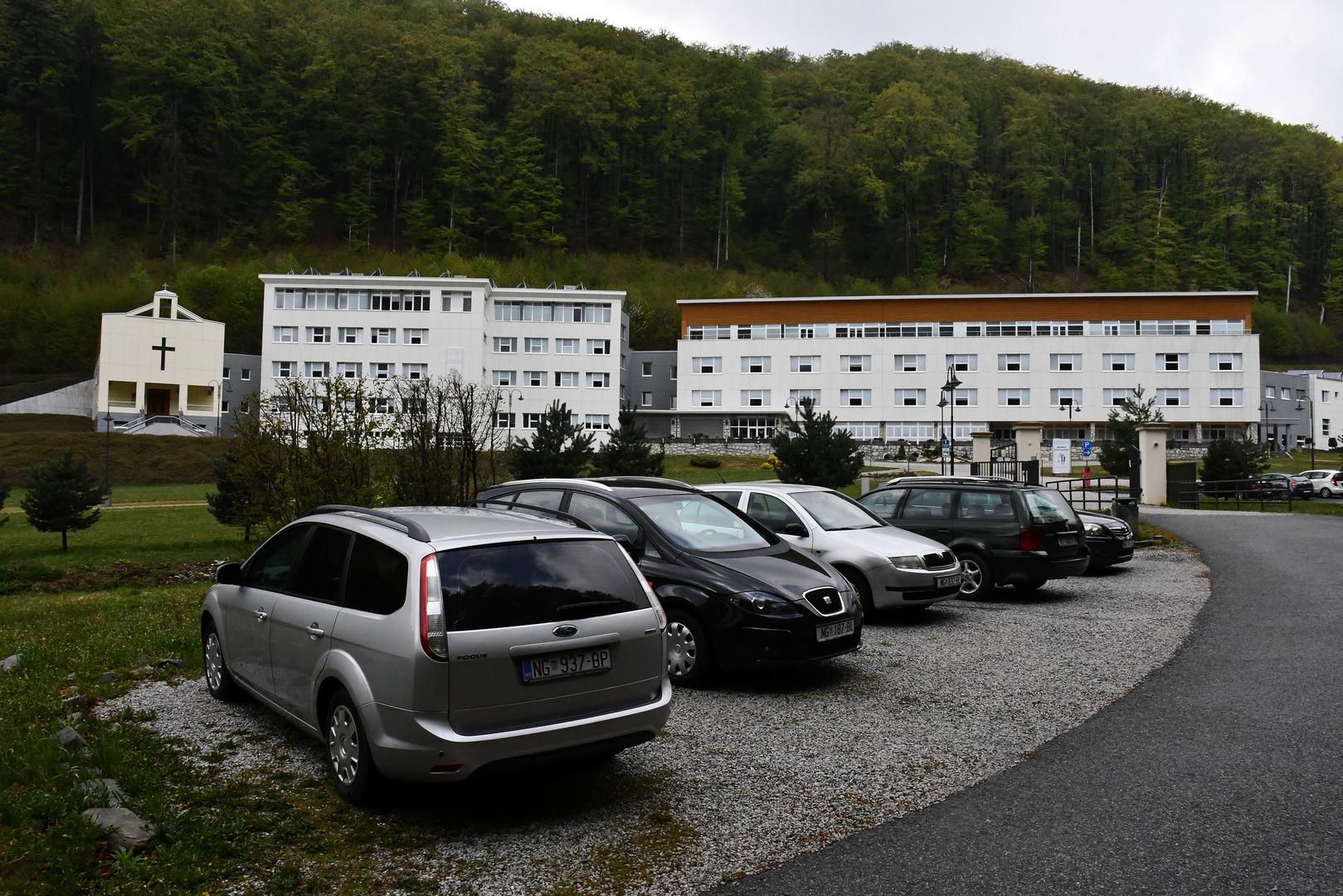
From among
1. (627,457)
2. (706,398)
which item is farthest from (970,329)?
(627,457)

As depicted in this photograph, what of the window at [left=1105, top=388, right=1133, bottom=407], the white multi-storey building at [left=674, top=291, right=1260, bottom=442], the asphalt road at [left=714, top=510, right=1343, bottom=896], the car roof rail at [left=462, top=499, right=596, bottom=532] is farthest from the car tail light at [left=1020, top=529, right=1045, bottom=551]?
the window at [left=1105, top=388, right=1133, bottom=407]

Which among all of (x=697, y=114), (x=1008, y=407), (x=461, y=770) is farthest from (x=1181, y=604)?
(x=697, y=114)

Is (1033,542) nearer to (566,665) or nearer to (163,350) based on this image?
(566,665)

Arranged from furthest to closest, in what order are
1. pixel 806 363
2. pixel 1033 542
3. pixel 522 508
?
1. pixel 806 363
2. pixel 1033 542
3. pixel 522 508

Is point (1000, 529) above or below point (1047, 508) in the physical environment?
below

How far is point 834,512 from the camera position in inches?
449

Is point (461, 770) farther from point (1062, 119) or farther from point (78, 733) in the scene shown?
point (1062, 119)

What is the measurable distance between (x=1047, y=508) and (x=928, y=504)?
1.62 m

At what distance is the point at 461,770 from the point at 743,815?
4.83 feet

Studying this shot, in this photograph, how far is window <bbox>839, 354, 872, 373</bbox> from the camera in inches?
2788

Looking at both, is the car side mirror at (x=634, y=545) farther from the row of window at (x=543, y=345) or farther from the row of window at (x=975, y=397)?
the row of window at (x=543, y=345)

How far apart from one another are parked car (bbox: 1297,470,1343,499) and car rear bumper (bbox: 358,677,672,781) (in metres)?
46.5

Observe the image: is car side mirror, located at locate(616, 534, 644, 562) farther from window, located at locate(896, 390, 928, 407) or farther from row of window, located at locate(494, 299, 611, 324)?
window, located at locate(896, 390, 928, 407)

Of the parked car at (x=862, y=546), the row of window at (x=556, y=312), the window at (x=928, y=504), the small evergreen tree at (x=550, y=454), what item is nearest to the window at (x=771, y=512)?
the parked car at (x=862, y=546)
